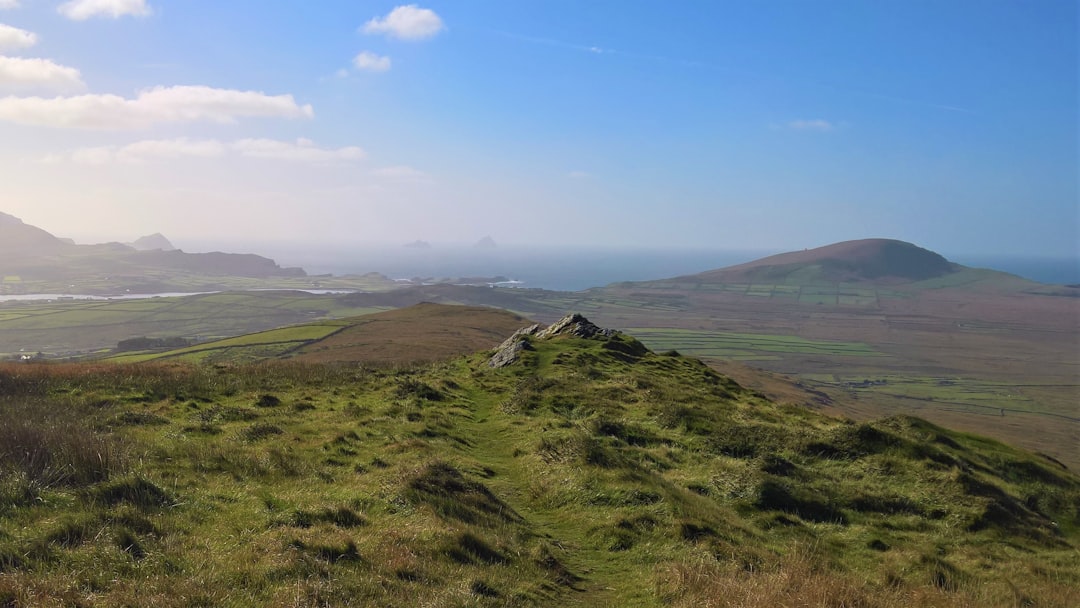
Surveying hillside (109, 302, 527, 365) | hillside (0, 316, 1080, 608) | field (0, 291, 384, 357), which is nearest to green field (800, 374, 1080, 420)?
hillside (109, 302, 527, 365)

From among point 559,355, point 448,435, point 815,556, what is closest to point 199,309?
point 559,355

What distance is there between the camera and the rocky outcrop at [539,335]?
38.1 metres

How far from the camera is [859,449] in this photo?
20.9 metres

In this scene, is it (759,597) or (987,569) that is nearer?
(759,597)

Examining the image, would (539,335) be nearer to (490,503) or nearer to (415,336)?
(415,336)

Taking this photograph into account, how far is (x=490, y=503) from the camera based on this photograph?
512 inches

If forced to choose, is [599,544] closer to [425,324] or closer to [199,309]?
[425,324]

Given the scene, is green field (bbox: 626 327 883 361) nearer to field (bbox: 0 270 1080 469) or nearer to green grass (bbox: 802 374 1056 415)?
field (bbox: 0 270 1080 469)

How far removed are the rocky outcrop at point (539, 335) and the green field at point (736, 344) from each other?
320 ft

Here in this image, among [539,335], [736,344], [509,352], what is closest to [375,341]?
[539,335]

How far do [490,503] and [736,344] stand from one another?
160398mm

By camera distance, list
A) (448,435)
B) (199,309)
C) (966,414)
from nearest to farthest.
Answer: (448,435), (966,414), (199,309)

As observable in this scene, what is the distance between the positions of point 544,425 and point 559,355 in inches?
616

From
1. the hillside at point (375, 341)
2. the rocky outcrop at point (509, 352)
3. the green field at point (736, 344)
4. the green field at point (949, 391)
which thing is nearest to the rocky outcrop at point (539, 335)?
the rocky outcrop at point (509, 352)
